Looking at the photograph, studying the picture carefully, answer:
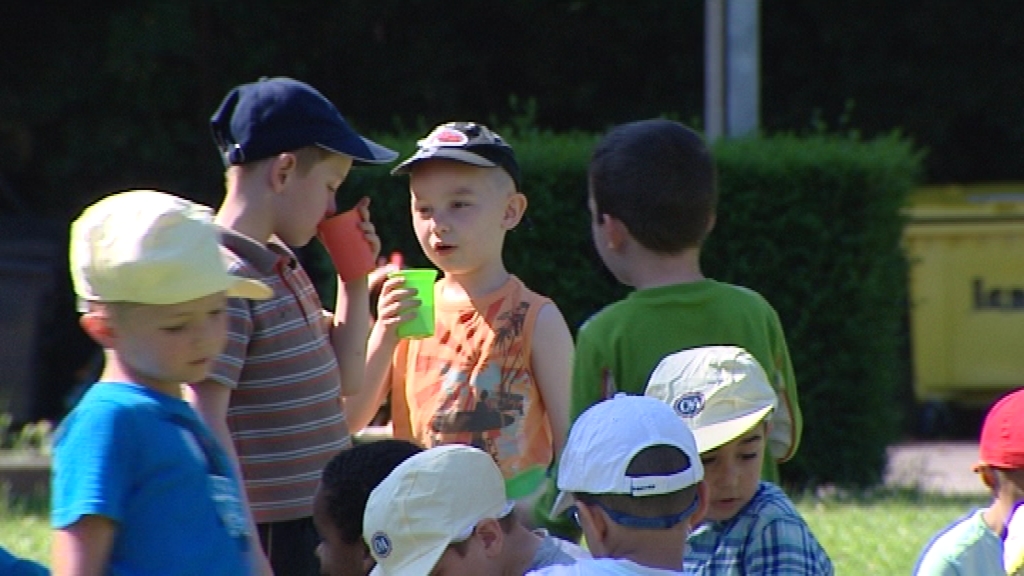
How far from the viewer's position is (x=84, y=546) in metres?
2.52

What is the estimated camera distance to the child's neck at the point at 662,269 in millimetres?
3459

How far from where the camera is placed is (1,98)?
13977 mm

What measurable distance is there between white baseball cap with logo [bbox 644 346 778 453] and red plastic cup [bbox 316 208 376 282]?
0.92 metres

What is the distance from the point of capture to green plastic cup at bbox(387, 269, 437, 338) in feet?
12.2

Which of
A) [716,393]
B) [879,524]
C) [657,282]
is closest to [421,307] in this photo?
[657,282]

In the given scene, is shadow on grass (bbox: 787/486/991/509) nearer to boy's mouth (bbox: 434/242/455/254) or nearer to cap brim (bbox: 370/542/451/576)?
boy's mouth (bbox: 434/242/455/254)

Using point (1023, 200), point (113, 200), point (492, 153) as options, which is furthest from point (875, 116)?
point (113, 200)

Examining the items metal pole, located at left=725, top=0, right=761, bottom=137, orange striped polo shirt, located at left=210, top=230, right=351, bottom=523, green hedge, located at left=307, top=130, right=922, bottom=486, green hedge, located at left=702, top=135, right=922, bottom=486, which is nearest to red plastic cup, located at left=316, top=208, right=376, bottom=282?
orange striped polo shirt, located at left=210, top=230, right=351, bottom=523

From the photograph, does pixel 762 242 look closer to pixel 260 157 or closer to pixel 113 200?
pixel 260 157

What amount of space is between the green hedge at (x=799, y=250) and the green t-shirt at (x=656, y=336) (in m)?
4.99

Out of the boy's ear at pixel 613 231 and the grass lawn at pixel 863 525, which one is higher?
the boy's ear at pixel 613 231

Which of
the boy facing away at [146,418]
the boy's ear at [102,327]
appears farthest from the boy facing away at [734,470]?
the boy's ear at [102,327]

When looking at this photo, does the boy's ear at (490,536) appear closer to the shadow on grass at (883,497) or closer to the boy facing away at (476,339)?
the boy facing away at (476,339)

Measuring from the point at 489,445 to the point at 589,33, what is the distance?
11098mm
